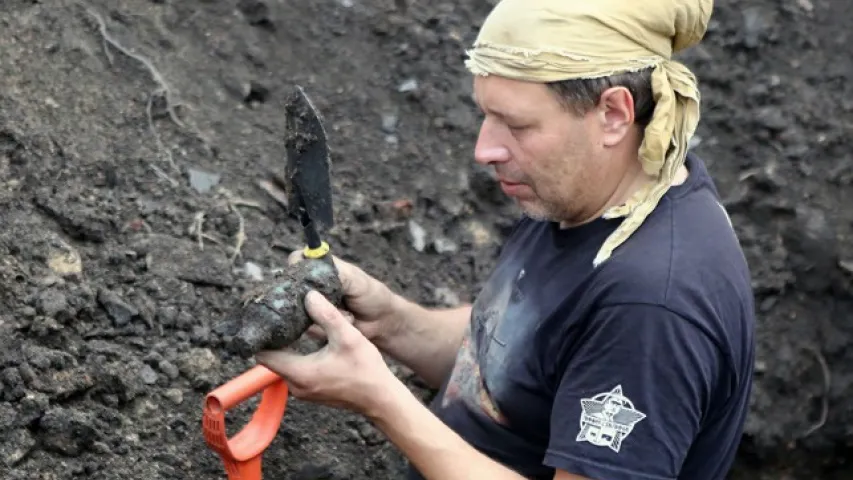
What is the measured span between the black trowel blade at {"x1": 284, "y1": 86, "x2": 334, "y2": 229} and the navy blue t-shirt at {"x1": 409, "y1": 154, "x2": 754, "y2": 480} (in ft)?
1.50

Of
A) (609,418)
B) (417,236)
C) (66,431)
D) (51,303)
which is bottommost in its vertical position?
(417,236)

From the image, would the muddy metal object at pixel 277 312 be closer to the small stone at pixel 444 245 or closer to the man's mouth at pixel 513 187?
the man's mouth at pixel 513 187

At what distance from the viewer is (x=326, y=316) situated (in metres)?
2.19

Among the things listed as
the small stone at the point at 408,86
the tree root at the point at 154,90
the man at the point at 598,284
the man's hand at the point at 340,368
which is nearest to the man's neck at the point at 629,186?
the man at the point at 598,284

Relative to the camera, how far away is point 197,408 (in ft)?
9.75

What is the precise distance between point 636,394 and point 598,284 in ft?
0.72

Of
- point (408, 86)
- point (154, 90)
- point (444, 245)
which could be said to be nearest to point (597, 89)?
point (444, 245)

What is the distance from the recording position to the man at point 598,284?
1923 millimetres

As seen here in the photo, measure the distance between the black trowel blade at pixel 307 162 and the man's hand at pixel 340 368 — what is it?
8.0 inches

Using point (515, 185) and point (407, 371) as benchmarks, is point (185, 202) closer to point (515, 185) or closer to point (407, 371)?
point (407, 371)

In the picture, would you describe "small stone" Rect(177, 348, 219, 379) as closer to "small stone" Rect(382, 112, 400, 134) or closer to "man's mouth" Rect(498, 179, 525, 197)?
"man's mouth" Rect(498, 179, 525, 197)

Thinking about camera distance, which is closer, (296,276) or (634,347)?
(634,347)

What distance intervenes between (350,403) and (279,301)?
0.26m

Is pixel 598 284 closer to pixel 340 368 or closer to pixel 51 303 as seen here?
pixel 340 368
